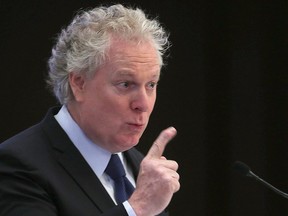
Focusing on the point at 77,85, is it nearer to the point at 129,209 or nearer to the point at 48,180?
the point at 48,180

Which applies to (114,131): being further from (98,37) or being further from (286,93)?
(286,93)

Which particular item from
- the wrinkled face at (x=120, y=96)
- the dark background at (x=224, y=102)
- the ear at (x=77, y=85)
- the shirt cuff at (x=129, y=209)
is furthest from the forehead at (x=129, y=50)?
the dark background at (x=224, y=102)

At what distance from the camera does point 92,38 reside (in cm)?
176

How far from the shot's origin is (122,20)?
178 cm

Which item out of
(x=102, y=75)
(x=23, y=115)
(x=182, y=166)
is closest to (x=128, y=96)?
(x=102, y=75)

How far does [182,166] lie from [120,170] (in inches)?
64.8

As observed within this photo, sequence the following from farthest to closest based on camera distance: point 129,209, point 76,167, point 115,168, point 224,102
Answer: point 224,102, point 115,168, point 76,167, point 129,209

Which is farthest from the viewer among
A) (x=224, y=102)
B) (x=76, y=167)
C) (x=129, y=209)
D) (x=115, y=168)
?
(x=224, y=102)

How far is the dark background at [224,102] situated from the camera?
3.36 meters

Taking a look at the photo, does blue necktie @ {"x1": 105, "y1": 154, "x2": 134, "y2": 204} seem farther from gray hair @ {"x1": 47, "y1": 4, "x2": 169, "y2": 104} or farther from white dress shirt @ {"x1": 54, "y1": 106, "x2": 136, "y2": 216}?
gray hair @ {"x1": 47, "y1": 4, "x2": 169, "y2": 104}

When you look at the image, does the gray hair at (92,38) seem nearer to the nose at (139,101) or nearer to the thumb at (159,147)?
the nose at (139,101)

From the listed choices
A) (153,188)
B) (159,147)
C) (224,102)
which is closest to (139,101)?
(159,147)

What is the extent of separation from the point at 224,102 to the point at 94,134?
173 cm

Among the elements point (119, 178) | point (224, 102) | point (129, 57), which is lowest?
point (224, 102)
